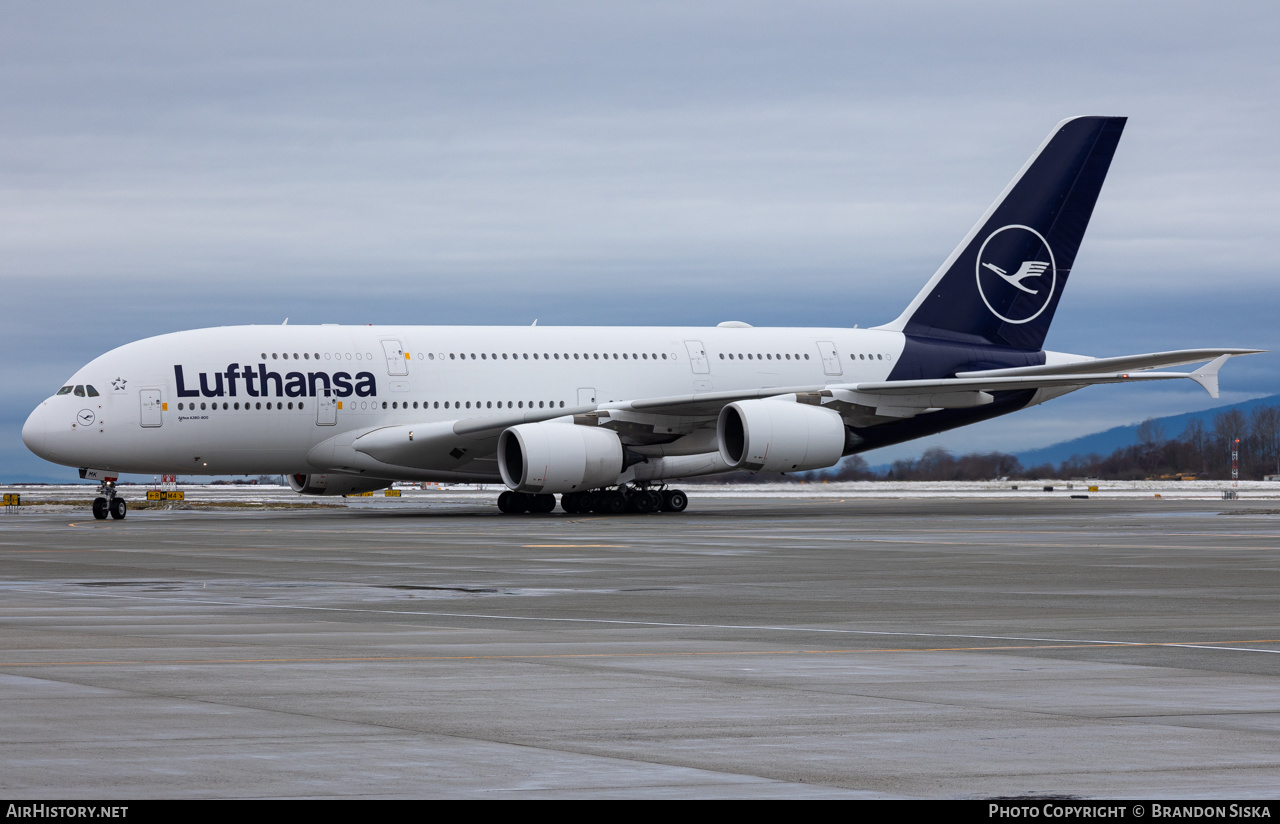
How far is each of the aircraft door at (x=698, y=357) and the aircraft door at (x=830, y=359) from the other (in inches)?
126

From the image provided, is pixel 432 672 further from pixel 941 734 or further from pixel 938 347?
pixel 938 347

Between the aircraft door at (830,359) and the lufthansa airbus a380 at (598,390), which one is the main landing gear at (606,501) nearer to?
the lufthansa airbus a380 at (598,390)

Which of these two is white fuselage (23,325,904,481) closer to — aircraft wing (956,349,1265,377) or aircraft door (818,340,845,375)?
aircraft door (818,340,845,375)

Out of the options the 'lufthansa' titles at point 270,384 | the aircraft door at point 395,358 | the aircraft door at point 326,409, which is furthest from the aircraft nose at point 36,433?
the aircraft door at point 395,358

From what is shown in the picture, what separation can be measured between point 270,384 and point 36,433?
511 centimetres

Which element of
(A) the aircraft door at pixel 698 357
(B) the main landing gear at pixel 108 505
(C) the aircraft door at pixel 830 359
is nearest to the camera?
(B) the main landing gear at pixel 108 505

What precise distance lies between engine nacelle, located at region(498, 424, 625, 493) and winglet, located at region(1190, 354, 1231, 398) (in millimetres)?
13009

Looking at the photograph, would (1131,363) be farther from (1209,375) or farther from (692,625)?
(692,625)

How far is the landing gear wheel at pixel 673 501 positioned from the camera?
1613 inches

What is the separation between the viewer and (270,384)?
37656 mm

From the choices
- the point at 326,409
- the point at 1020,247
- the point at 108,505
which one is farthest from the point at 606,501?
the point at 1020,247

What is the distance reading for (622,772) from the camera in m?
6.79
